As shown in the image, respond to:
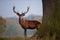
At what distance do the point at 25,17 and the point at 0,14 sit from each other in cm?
39

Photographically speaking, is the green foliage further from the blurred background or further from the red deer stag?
the red deer stag

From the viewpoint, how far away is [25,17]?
2.53 metres

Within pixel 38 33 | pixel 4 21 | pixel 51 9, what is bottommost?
pixel 38 33

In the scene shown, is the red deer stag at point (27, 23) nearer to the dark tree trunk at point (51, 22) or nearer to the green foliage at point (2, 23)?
the dark tree trunk at point (51, 22)

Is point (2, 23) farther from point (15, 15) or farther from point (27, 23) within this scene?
point (27, 23)

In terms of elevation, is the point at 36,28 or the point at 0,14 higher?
the point at 0,14

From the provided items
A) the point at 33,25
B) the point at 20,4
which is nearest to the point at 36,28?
the point at 33,25

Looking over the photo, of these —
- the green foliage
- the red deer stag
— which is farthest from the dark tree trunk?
the green foliage

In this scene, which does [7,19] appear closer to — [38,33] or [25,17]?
[25,17]

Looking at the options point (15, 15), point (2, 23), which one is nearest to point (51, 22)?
point (15, 15)

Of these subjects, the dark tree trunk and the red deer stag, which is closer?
the dark tree trunk

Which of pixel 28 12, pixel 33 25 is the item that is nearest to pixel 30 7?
pixel 28 12

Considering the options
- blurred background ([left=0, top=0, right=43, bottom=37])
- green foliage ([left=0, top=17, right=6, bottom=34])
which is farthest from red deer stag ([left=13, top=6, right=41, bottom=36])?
green foliage ([left=0, top=17, right=6, bottom=34])

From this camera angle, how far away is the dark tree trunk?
240 cm
